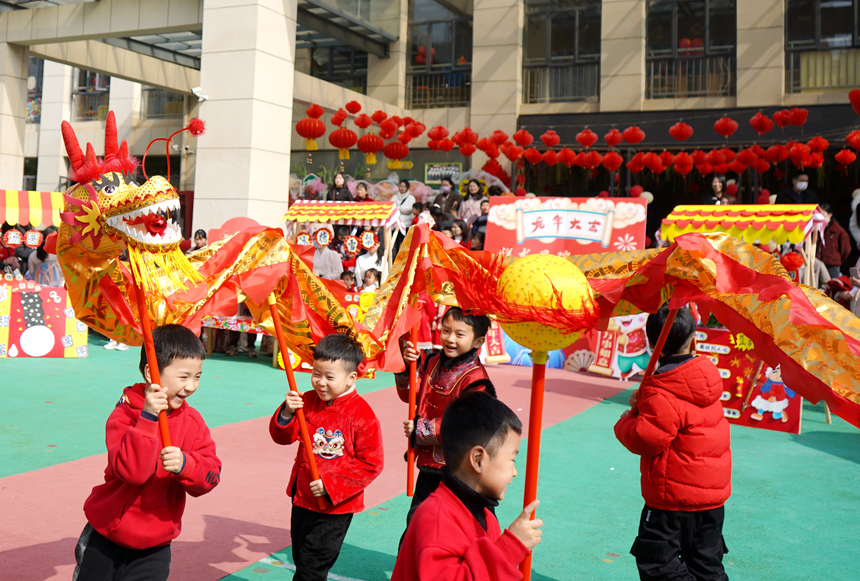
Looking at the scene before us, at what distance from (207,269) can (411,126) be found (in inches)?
504

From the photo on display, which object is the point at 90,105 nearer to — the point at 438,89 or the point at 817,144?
the point at 438,89

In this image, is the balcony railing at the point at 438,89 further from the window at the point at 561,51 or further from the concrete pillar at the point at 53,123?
the concrete pillar at the point at 53,123

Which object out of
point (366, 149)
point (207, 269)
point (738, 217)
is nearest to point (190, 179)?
point (366, 149)

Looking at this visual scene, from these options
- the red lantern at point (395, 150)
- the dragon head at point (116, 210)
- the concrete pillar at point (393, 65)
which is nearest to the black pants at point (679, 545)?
the dragon head at point (116, 210)

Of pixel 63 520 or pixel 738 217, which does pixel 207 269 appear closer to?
pixel 63 520

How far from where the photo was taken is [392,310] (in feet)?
9.84

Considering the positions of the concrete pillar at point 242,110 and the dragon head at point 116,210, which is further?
the concrete pillar at point 242,110

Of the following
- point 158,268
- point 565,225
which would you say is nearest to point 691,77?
point 565,225

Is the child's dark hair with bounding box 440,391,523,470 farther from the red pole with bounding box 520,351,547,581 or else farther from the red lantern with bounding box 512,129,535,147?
the red lantern with bounding box 512,129,535,147

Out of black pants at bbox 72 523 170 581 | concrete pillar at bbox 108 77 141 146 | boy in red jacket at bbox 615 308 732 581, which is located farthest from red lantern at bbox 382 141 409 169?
black pants at bbox 72 523 170 581

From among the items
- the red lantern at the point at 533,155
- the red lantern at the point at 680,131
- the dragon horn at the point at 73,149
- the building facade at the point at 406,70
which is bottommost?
the dragon horn at the point at 73,149

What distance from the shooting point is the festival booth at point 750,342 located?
713 cm

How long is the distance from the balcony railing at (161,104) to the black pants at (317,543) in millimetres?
18245

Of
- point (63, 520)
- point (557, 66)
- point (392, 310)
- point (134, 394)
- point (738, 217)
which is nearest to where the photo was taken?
point (134, 394)
